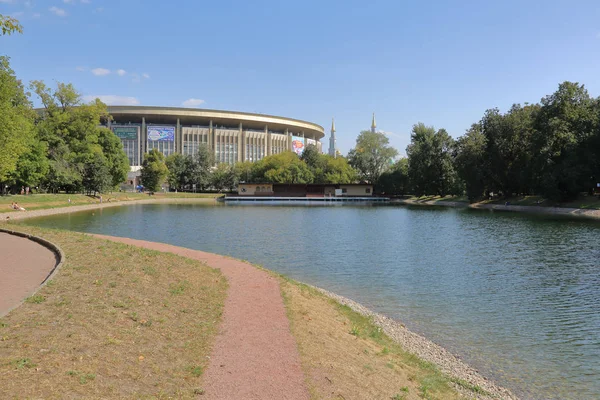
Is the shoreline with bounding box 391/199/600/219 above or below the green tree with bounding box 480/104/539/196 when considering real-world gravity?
below

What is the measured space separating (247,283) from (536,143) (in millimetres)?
54516

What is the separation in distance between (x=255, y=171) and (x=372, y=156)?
30.3 meters

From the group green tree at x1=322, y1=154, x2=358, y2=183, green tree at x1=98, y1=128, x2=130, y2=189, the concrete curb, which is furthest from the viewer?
green tree at x1=322, y1=154, x2=358, y2=183

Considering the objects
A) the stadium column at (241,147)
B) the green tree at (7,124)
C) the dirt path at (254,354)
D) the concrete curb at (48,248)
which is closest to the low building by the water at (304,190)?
the stadium column at (241,147)

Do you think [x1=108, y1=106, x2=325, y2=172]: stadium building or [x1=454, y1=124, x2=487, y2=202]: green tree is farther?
[x1=108, y1=106, x2=325, y2=172]: stadium building

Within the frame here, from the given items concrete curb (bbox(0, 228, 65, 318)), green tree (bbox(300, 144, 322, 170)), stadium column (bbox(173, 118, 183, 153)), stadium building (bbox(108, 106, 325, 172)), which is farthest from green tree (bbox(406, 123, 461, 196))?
stadium column (bbox(173, 118, 183, 153))

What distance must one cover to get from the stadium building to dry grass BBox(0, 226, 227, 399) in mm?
127181

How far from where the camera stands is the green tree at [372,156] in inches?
4471

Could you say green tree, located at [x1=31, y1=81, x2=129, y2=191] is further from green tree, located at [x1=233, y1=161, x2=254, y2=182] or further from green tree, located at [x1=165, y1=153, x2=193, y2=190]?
green tree, located at [x1=233, y1=161, x2=254, y2=182]

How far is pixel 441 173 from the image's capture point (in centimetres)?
8512

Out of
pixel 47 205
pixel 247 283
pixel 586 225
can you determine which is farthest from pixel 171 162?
pixel 247 283

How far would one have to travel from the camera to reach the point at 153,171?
97562mm

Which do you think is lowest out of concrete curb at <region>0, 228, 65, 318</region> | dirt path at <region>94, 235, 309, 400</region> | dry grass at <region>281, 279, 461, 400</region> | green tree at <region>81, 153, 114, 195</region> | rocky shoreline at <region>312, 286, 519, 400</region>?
rocky shoreline at <region>312, 286, 519, 400</region>

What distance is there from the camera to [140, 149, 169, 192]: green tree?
9750 centimetres
